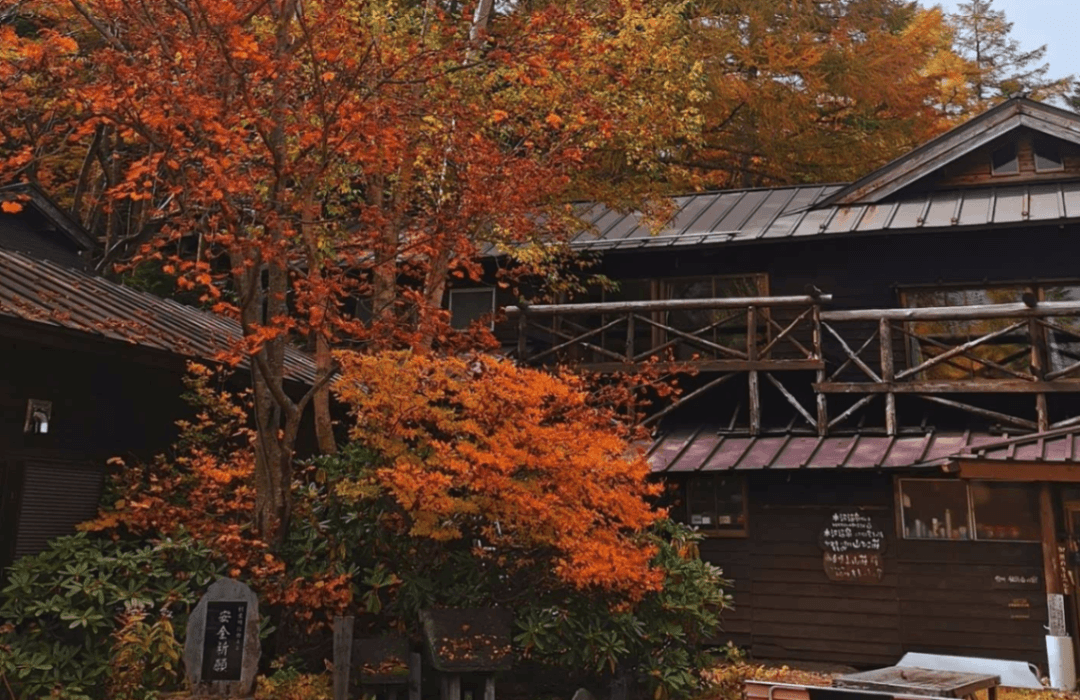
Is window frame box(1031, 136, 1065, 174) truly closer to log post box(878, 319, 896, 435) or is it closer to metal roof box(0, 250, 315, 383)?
log post box(878, 319, 896, 435)

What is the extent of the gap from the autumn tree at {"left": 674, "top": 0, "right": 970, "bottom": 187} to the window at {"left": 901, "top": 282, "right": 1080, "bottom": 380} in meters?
7.68

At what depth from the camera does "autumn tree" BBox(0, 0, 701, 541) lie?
35.2 ft

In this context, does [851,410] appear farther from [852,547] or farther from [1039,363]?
[1039,363]

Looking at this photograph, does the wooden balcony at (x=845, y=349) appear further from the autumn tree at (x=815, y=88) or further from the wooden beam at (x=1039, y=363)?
the autumn tree at (x=815, y=88)

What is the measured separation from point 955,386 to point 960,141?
5023mm

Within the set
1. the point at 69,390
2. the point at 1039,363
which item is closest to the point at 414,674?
the point at 69,390

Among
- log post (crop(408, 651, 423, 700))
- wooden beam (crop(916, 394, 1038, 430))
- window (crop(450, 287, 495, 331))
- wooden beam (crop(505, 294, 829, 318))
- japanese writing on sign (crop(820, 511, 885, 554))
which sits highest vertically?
window (crop(450, 287, 495, 331))

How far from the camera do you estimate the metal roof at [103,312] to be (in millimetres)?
10766

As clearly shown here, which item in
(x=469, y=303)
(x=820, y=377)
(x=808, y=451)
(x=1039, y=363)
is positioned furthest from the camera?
(x=469, y=303)

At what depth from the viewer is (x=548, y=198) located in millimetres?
16531

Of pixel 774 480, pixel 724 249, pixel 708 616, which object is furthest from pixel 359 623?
pixel 724 249

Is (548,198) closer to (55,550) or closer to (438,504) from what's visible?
(438,504)

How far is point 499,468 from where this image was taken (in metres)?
9.87

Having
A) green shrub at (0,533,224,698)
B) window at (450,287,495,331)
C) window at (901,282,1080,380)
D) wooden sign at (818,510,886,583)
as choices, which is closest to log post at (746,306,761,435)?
wooden sign at (818,510,886,583)
